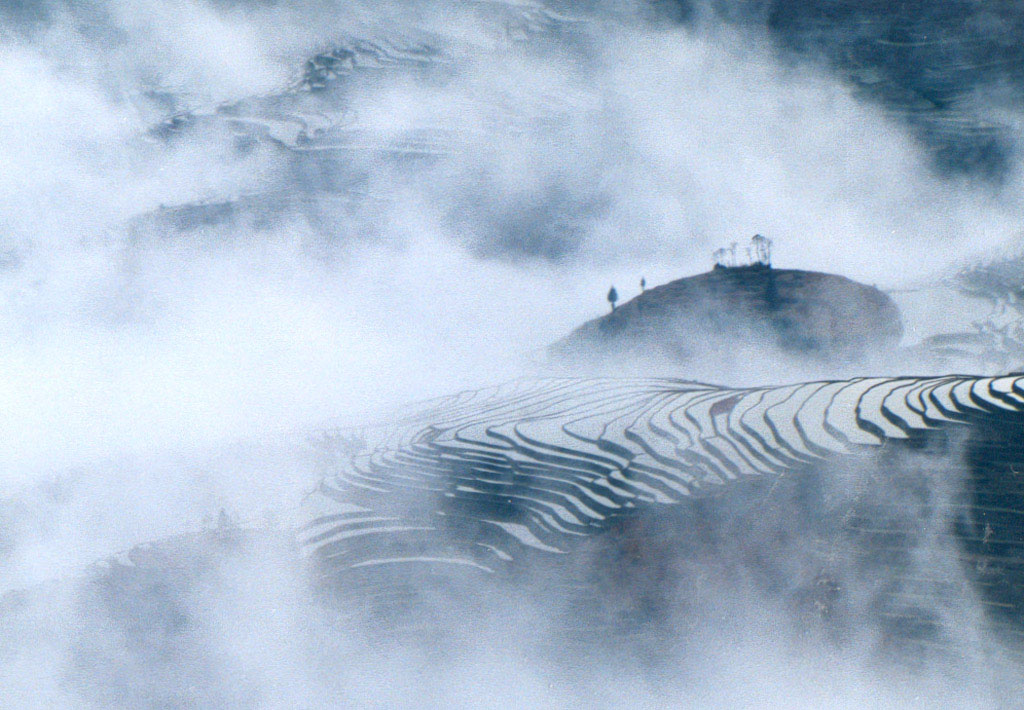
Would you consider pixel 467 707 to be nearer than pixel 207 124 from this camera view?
Yes

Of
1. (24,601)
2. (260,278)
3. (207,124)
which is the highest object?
(207,124)

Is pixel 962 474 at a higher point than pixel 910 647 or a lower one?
higher

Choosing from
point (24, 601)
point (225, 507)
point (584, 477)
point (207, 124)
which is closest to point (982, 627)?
point (584, 477)

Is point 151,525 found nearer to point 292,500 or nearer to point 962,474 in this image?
point 292,500

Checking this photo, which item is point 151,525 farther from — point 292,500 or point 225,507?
point 292,500

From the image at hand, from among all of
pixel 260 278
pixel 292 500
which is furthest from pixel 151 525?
pixel 260 278

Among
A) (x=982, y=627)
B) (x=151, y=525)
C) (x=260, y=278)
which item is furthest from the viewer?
(x=260, y=278)

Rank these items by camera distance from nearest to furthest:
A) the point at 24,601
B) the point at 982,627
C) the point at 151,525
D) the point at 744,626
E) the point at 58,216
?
the point at 982,627, the point at 744,626, the point at 24,601, the point at 151,525, the point at 58,216
